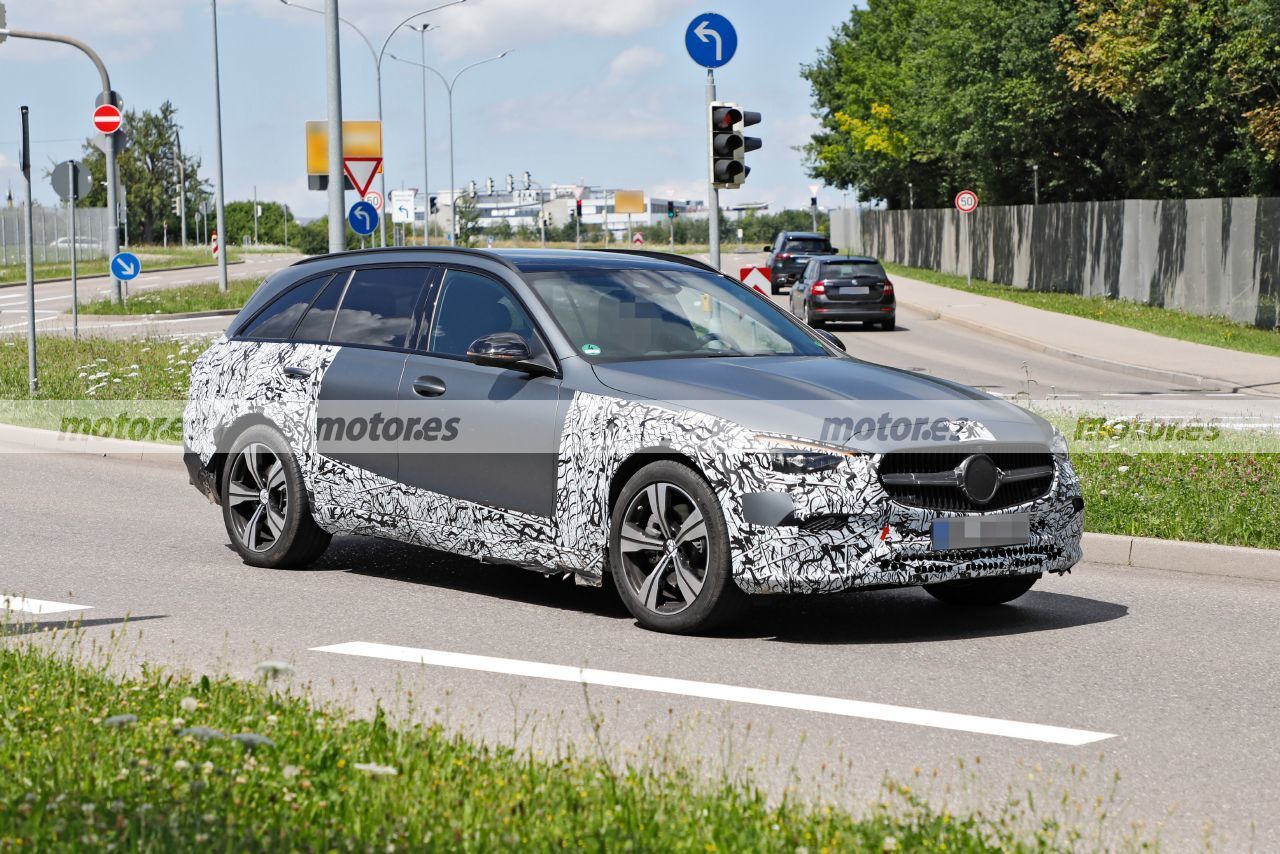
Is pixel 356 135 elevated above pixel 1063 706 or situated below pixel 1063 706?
above

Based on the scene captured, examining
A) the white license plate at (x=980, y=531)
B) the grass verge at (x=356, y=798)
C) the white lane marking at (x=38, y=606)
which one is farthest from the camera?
the white lane marking at (x=38, y=606)

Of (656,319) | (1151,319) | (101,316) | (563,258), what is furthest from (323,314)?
(1151,319)

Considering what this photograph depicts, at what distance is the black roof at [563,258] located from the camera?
328 inches

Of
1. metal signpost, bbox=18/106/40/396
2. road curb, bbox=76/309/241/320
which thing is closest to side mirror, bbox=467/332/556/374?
metal signpost, bbox=18/106/40/396

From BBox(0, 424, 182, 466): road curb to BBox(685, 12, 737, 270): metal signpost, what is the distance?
5.96 m

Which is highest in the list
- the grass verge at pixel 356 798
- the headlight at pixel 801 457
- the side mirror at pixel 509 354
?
the side mirror at pixel 509 354

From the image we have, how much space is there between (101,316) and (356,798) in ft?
112

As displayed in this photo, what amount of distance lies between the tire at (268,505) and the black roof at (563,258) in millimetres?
1159

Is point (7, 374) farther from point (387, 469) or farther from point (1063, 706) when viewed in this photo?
point (1063, 706)

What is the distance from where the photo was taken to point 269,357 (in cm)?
927

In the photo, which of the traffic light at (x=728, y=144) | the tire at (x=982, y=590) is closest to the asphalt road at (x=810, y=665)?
the tire at (x=982, y=590)

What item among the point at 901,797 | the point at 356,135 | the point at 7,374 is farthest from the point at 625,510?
the point at 356,135

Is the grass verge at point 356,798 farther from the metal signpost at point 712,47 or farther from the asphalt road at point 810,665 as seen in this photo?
the metal signpost at point 712,47

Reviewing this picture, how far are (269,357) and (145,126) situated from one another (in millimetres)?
97634
